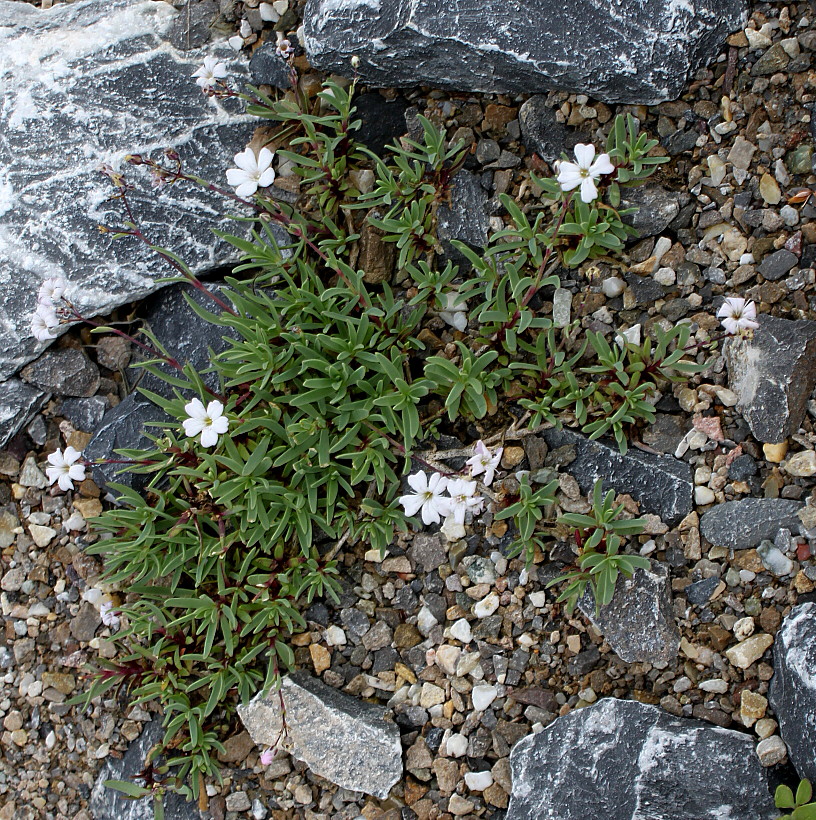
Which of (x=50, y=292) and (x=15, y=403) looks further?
(x=15, y=403)

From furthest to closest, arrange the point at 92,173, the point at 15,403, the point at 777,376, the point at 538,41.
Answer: the point at 15,403, the point at 92,173, the point at 538,41, the point at 777,376

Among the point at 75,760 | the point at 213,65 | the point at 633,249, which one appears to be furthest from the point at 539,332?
the point at 75,760

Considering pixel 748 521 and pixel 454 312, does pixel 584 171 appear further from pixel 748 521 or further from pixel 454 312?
pixel 748 521

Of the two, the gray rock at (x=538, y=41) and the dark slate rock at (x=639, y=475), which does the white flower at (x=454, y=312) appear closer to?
the dark slate rock at (x=639, y=475)

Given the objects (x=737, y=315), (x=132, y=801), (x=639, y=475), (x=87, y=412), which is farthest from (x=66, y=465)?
(x=737, y=315)

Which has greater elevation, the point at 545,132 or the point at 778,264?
the point at 545,132

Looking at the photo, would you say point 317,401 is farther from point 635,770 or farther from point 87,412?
point 635,770

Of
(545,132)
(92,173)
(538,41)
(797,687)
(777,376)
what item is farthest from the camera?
(92,173)

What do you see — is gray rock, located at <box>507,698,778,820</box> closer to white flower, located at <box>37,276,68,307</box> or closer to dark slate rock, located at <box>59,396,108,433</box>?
dark slate rock, located at <box>59,396,108,433</box>

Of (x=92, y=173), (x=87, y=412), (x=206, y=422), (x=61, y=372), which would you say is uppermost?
(x=92, y=173)

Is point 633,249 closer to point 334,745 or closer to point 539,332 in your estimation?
point 539,332
